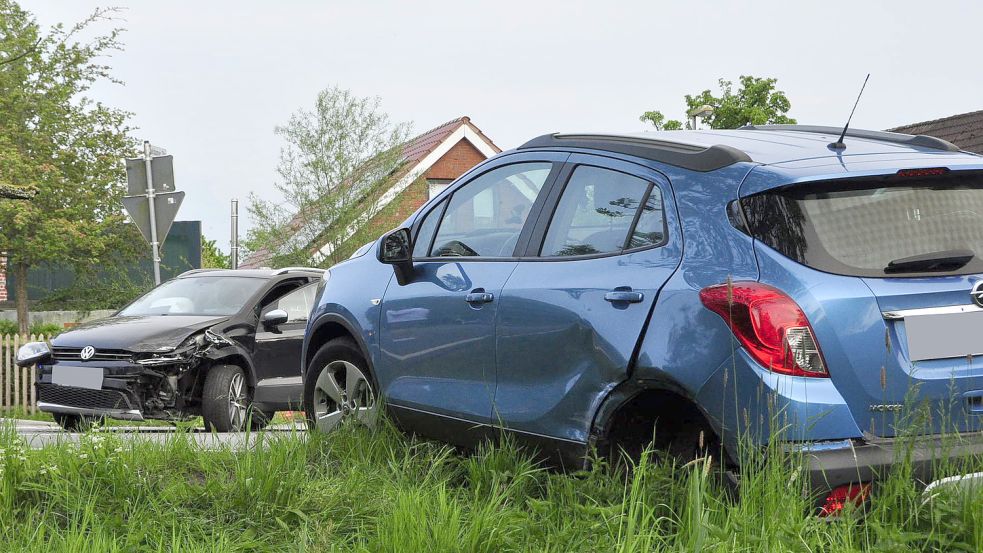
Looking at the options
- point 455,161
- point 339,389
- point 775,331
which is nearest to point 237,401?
point 339,389

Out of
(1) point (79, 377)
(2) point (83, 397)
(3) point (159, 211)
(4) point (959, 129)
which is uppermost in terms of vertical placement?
(4) point (959, 129)

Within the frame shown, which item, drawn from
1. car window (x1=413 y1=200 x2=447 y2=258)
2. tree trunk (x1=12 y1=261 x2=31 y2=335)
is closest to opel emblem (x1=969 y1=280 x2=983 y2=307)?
car window (x1=413 y1=200 x2=447 y2=258)

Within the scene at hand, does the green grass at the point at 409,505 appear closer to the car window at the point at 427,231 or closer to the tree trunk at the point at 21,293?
the car window at the point at 427,231

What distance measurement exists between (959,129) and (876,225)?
49.8 feet

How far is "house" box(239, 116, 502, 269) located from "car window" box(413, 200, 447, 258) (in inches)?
734

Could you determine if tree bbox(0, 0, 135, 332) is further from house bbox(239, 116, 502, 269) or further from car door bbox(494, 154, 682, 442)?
car door bbox(494, 154, 682, 442)

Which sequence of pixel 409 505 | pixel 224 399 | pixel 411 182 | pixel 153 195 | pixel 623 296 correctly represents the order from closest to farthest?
pixel 409 505 < pixel 623 296 < pixel 224 399 < pixel 153 195 < pixel 411 182

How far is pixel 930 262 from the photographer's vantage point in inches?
144

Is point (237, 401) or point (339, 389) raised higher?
point (339, 389)

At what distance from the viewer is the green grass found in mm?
3424

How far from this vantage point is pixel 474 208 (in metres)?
5.51

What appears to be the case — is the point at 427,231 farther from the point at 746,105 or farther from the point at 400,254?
the point at 746,105

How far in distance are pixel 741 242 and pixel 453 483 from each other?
1855mm

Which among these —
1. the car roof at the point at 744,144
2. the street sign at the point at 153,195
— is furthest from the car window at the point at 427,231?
the street sign at the point at 153,195
